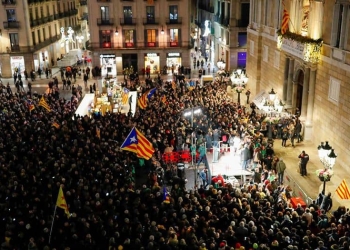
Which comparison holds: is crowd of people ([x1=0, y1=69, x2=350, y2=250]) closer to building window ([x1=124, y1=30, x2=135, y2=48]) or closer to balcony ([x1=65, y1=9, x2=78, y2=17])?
building window ([x1=124, y1=30, x2=135, y2=48])

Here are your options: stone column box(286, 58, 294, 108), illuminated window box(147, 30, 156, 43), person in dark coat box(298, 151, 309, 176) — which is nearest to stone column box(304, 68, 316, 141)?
stone column box(286, 58, 294, 108)

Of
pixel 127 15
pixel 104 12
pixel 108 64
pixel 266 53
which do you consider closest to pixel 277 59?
pixel 266 53

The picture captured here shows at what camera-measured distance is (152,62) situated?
5491 cm

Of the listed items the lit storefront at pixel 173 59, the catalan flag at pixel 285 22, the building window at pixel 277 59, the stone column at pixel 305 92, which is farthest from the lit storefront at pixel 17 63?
the stone column at pixel 305 92

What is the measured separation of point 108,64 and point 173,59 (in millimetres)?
8140

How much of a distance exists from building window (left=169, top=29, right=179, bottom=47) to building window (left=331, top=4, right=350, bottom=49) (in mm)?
31874

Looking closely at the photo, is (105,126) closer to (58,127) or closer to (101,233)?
(58,127)

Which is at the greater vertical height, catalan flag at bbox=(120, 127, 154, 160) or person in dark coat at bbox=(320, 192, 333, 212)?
catalan flag at bbox=(120, 127, 154, 160)

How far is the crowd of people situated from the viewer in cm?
1421

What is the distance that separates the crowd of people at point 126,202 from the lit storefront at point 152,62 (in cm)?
2950

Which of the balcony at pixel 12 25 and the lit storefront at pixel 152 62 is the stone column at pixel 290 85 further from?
the balcony at pixel 12 25

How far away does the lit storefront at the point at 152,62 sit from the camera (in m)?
54.8

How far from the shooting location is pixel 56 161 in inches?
786

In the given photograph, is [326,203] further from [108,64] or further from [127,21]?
A: [108,64]
